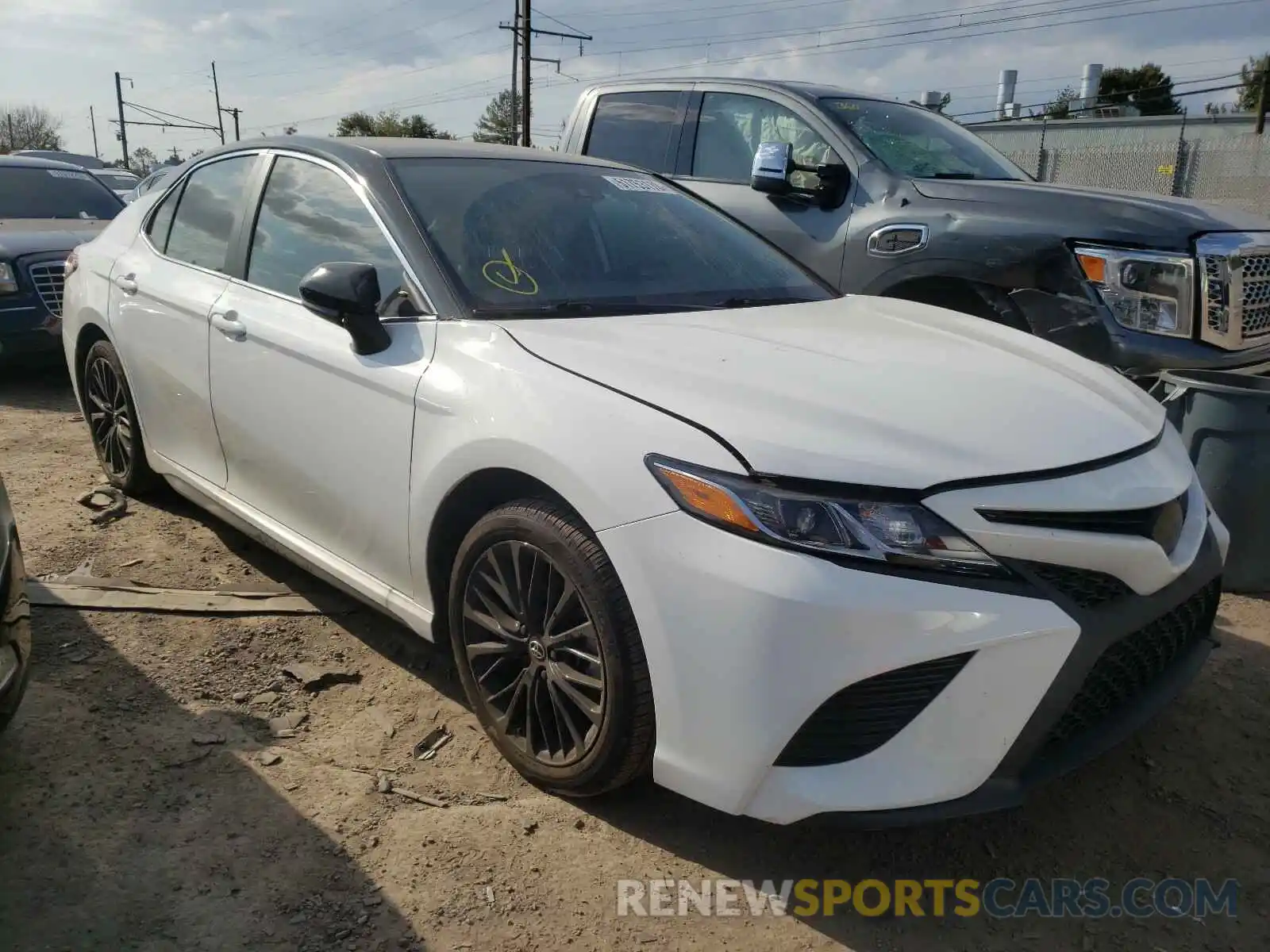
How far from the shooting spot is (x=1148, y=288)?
407 centimetres

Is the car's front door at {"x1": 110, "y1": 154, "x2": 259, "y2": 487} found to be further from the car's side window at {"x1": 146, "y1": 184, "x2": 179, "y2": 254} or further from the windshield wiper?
the windshield wiper

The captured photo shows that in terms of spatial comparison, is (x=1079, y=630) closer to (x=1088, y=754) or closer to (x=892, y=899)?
(x=1088, y=754)

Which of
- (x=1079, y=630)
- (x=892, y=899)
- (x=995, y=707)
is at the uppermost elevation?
(x=1079, y=630)

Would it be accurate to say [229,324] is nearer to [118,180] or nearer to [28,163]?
[28,163]

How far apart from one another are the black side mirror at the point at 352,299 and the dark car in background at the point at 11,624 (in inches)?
36.8

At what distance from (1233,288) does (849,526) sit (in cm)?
307

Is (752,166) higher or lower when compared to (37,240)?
higher

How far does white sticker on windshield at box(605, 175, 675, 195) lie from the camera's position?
352 cm

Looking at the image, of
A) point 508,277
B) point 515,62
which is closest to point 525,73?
point 515,62

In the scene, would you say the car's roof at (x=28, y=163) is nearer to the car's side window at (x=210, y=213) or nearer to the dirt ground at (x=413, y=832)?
the car's side window at (x=210, y=213)

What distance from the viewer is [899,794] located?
201cm

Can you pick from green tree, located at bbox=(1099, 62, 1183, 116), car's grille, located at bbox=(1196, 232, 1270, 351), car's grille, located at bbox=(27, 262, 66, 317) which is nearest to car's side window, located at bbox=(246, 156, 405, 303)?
car's grille, located at bbox=(1196, 232, 1270, 351)

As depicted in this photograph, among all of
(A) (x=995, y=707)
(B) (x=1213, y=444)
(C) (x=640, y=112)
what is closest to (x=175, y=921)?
(A) (x=995, y=707)

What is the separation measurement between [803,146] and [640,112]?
1.25 metres
